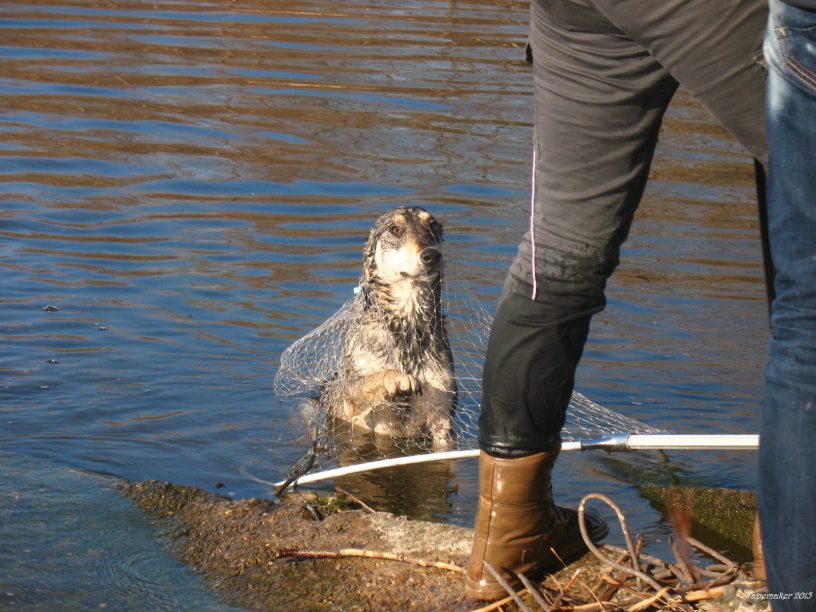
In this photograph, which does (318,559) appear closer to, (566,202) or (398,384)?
(566,202)

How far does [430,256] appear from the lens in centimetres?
680

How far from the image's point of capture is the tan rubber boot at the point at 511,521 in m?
3.52

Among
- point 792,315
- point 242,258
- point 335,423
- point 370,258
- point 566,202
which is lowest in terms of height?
point 335,423

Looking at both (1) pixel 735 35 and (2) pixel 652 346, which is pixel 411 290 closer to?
(2) pixel 652 346

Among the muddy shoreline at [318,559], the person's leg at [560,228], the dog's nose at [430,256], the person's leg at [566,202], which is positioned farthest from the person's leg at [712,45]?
the dog's nose at [430,256]

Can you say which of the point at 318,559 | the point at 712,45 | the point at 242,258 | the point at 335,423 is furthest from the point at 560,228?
the point at 242,258

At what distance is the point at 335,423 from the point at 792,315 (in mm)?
4258

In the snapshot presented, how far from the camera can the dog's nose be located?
676 centimetres

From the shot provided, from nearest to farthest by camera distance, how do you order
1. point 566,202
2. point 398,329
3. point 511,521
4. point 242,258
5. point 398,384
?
point 566,202 → point 511,521 → point 398,384 → point 398,329 → point 242,258

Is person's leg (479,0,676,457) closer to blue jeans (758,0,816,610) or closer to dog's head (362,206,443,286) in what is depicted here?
blue jeans (758,0,816,610)

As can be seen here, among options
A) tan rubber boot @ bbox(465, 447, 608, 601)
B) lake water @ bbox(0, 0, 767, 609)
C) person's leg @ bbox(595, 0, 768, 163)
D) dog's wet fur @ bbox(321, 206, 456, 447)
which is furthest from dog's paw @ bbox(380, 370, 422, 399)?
person's leg @ bbox(595, 0, 768, 163)

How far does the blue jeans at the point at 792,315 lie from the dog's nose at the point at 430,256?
4.07m

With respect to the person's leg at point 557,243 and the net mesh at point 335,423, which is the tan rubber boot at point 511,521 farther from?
the net mesh at point 335,423

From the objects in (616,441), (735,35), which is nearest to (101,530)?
(616,441)
